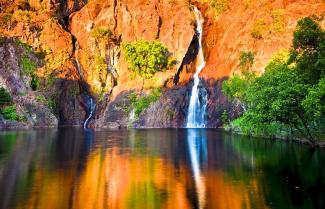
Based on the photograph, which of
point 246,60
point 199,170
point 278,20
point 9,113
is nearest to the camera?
point 199,170

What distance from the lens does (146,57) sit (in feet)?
333

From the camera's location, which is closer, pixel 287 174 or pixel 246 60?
pixel 287 174

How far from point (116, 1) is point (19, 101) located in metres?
40.3

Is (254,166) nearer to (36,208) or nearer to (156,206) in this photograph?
(156,206)

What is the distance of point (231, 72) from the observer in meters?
92.9

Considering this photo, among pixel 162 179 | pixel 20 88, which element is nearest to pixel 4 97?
pixel 20 88

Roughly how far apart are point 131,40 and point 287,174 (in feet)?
288

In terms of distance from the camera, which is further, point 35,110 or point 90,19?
point 90,19

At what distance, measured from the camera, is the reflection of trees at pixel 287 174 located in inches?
706

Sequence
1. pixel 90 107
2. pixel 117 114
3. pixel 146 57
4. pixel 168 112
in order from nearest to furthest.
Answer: pixel 168 112 < pixel 117 114 < pixel 146 57 < pixel 90 107

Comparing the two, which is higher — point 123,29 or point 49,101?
point 123,29

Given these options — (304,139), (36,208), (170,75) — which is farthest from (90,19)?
(36,208)

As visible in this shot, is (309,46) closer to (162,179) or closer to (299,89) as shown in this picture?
(299,89)

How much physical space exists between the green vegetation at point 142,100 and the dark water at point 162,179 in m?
58.4
